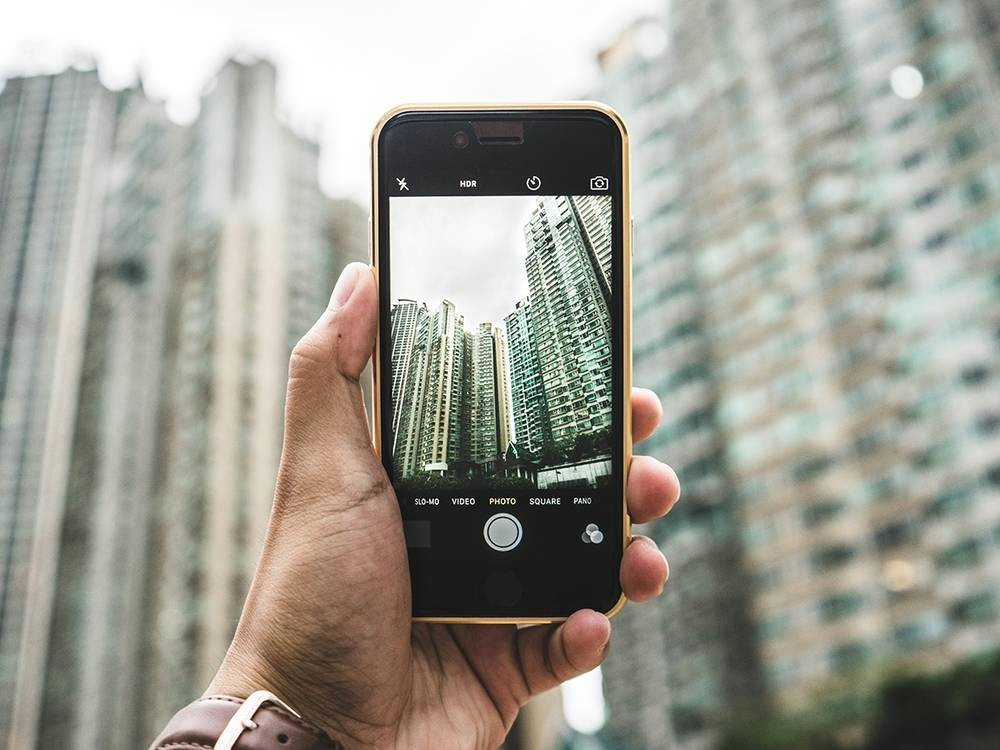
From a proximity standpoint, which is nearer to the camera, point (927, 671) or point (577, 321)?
point (577, 321)

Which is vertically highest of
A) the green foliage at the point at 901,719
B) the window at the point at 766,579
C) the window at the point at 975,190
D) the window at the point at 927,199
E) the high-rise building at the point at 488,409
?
the window at the point at 927,199

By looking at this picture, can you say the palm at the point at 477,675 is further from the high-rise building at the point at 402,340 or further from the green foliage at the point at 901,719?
the green foliage at the point at 901,719

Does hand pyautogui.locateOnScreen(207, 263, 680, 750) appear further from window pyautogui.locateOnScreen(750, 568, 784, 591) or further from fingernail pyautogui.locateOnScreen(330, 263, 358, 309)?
window pyautogui.locateOnScreen(750, 568, 784, 591)

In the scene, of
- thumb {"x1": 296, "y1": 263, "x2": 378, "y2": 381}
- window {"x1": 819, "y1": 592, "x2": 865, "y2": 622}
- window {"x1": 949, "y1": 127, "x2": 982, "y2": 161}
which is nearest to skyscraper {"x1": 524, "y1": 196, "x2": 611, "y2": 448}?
thumb {"x1": 296, "y1": 263, "x2": 378, "y2": 381}

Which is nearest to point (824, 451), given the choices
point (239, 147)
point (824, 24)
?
point (824, 24)

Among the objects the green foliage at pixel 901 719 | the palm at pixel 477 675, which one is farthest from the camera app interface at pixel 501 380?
the green foliage at pixel 901 719

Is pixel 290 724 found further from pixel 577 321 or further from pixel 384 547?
pixel 577 321
